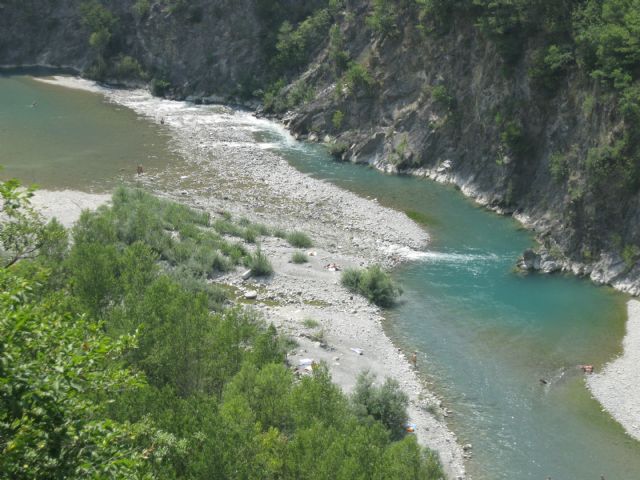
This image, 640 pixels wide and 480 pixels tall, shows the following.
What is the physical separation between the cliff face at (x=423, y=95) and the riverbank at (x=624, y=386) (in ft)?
23.4

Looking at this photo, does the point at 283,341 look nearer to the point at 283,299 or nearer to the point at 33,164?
the point at 283,299

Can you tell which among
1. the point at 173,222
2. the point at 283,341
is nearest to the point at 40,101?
the point at 173,222

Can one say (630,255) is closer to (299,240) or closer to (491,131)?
(491,131)

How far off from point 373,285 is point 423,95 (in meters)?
26.0

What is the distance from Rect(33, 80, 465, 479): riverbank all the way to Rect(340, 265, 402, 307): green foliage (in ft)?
1.95

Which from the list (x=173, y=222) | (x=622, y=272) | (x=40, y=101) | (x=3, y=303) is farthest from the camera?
(x=40, y=101)

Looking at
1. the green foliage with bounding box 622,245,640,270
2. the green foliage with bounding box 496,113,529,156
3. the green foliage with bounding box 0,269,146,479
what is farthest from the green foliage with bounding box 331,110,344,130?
Answer: the green foliage with bounding box 0,269,146,479

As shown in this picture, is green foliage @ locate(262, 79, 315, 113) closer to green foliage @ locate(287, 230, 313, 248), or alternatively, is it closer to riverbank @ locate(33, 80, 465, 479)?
riverbank @ locate(33, 80, 465, 479)

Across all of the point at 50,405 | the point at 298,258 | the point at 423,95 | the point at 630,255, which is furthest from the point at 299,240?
the point at 50,405

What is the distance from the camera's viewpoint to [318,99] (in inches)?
2749

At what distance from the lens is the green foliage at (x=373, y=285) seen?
39.4m

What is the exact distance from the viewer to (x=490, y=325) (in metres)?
37.0

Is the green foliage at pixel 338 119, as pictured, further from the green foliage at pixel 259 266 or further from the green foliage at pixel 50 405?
the green foliage at pixel 50 405

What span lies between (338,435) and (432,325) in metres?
18.1
